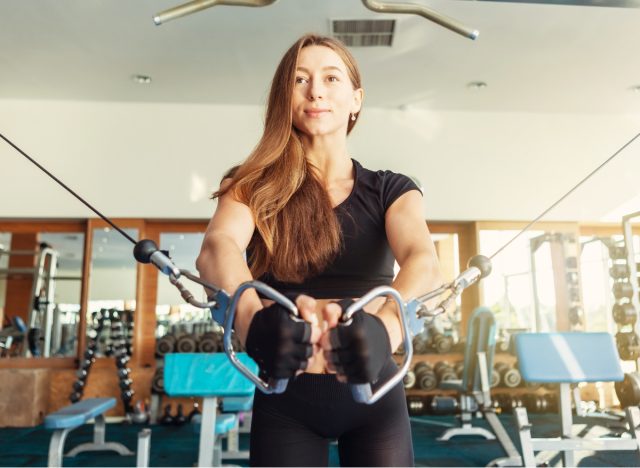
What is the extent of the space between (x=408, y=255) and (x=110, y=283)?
4397 mm

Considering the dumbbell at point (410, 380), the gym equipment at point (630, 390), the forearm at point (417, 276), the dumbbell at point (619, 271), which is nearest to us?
the forearm at point (417, 276)

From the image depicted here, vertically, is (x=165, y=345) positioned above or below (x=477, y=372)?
above

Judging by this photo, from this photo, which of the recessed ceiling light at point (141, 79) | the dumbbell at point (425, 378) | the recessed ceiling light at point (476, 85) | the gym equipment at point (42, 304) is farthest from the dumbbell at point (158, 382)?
the recessed ceiling light at point (476, 85)

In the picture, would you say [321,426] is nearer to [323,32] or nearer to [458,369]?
[323,32]

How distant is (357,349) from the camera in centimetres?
50

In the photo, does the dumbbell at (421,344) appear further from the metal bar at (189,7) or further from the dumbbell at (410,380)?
the metal bar at (189,7)

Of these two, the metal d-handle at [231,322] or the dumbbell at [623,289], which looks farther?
the dumbbell at [623,289]

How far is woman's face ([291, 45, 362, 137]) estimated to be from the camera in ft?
2.67

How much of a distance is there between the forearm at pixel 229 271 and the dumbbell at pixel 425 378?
407cm

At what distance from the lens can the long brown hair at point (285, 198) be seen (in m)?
0.79

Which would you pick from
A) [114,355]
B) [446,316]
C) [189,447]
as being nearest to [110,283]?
[114,355]

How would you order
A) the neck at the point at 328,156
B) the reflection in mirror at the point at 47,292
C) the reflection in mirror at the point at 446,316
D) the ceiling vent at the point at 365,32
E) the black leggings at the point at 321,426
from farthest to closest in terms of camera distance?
the reflection in mirror at the point at 446,316
the reflection in mirror at the point at 47,292
the ceiling vent at the point at 365,32
the neck at the point at 328,156
the black leggings at the point at 321,426

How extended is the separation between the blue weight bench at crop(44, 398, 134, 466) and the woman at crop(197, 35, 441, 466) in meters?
2.10

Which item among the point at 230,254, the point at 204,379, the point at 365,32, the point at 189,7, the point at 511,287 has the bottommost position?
the point at 204,379
